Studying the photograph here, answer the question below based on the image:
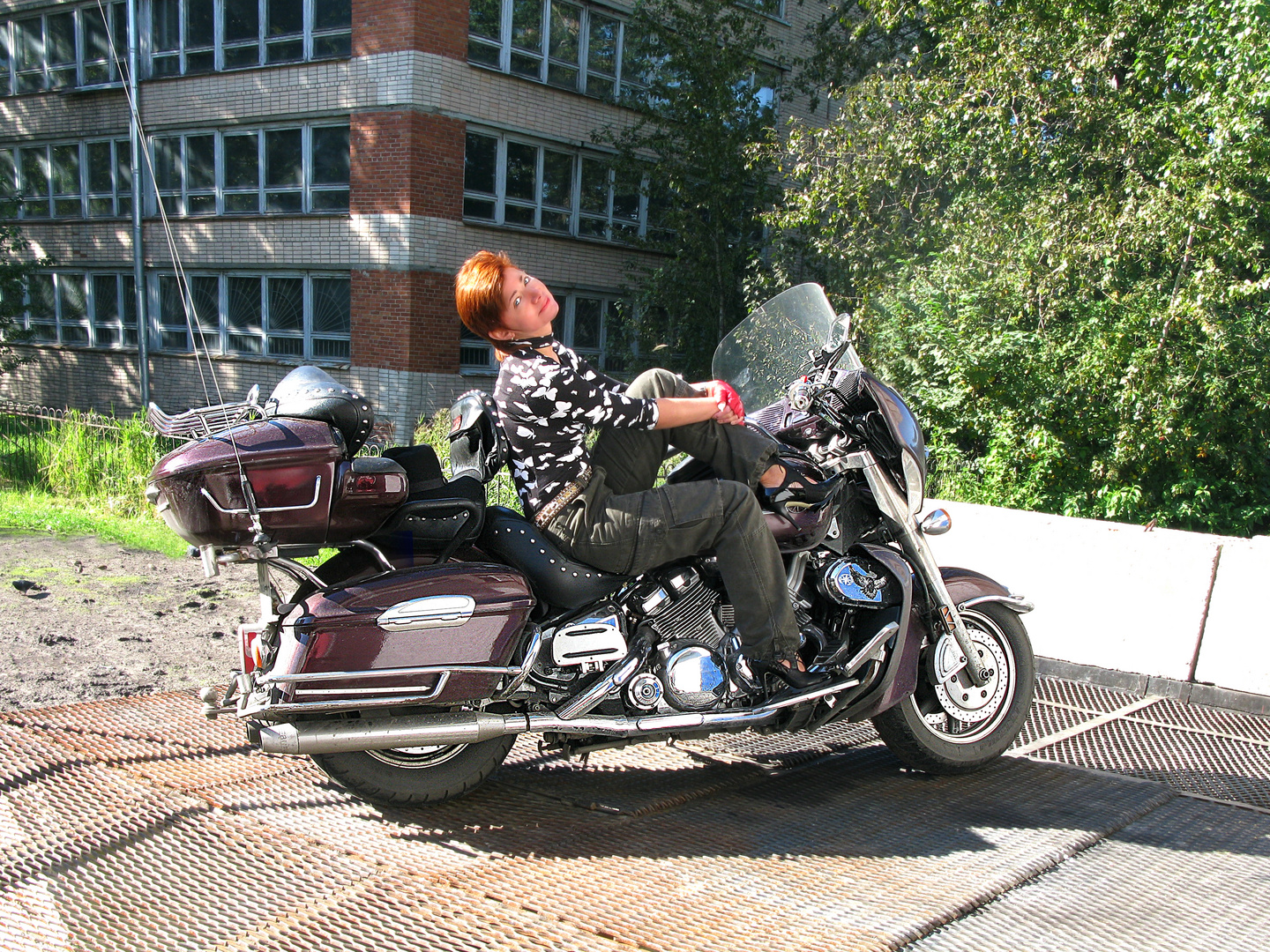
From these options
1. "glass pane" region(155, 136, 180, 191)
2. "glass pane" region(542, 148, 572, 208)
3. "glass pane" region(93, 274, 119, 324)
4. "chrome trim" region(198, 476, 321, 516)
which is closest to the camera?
"chrome trim" region(198, 476, 321, 516)

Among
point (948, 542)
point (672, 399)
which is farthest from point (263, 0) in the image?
point (672, 399)

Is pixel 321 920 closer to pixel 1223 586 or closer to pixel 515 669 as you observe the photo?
pixel 515 669

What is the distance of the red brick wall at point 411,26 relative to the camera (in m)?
18.5

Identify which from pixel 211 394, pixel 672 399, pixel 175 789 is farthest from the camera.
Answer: pixel 211 394

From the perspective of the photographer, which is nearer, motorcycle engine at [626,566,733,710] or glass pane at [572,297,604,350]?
motorcycle engine at [626,566,733,710]

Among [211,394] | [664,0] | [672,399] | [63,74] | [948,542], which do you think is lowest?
[211,394]

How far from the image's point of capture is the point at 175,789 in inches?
144

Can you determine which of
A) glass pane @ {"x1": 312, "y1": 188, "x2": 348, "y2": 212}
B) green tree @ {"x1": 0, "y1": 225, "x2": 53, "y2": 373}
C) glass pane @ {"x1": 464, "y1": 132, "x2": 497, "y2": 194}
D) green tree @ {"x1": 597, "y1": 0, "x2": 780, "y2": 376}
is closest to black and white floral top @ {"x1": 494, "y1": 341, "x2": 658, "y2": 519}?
green tree @ {"x1": 597, "y1": 0, "x2": 780, "y2": 376}

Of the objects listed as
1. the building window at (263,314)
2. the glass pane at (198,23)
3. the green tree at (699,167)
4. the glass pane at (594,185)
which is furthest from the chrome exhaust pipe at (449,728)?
the glass pane at (198,23)

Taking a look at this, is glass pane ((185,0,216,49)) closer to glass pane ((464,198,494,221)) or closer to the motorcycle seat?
glass pane ((464,198,494,221))

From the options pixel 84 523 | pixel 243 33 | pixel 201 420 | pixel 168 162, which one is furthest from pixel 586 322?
pixel 201 420

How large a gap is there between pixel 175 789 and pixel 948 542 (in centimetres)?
471

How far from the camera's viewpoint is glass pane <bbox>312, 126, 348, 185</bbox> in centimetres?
1969

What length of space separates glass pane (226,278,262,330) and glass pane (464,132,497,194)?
16.7ft
